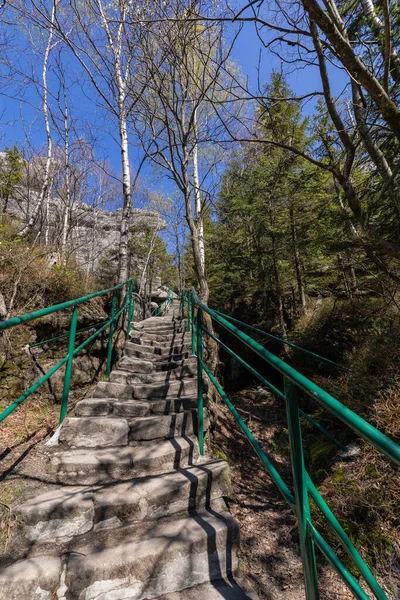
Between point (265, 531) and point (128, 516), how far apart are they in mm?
1473

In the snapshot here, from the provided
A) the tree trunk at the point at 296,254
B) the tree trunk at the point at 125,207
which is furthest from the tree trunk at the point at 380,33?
the tree trunk at the point at 125,207

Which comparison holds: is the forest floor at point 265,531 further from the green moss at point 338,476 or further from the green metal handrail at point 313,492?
the green metal handrail at point 313,492

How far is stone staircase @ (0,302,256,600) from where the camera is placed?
1.47m

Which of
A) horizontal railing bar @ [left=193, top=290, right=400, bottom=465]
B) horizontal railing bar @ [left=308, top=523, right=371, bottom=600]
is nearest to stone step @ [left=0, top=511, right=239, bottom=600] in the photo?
horizontal railing bar @ [left=308, top=523, right=371, bottom=600]

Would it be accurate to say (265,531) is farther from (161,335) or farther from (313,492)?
(161,335)

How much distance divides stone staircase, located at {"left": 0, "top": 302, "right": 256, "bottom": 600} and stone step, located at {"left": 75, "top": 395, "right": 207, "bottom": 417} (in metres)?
0.01

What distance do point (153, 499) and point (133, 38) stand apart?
894 centimetres

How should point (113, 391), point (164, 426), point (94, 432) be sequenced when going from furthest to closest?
point (113, 391) → point (164, 426) → point (94, 432)

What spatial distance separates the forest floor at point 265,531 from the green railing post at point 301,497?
1.12 meters

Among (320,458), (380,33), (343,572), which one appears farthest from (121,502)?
(380,33)

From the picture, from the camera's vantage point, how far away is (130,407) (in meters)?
3.00

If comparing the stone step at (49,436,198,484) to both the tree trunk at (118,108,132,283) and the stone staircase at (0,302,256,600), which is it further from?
the tree trunk at (118,108,132,283)

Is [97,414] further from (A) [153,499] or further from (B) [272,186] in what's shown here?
(B) [272,186]

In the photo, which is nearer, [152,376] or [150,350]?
[152,376]
